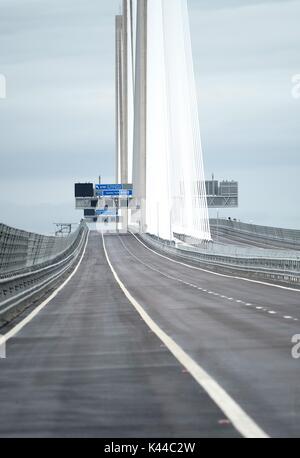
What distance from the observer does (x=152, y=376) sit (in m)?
13.0

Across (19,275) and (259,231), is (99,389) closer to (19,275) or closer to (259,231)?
(19,275)

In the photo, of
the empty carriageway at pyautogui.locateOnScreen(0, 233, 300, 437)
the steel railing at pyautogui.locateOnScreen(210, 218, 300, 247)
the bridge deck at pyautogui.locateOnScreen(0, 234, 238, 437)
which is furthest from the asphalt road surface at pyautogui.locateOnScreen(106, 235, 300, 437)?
the steel railing at pyautogui.locateOnScreen(210, 218, 300, 247)

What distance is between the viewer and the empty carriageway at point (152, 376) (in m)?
9.49

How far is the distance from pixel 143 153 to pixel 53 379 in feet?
446

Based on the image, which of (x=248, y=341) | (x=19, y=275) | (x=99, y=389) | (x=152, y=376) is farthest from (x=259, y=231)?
(x=99, y=389)

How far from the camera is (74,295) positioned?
132 feet

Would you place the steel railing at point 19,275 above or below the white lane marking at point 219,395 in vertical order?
above

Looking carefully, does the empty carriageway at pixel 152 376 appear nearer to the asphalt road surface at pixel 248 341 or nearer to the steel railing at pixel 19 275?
the asphalt road surface at pixel 248 341

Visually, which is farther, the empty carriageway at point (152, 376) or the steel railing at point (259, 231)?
the steel railing at point (259, 231)

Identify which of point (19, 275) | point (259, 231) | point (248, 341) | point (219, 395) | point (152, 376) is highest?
point (259, 231)

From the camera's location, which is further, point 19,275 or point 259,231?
point 259,231

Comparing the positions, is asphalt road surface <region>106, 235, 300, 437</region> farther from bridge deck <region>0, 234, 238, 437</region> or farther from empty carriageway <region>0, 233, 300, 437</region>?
bridge deck <region>0, 234, 238, 437</region>

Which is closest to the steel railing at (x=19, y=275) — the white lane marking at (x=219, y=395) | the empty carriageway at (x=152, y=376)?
the empty carriageway at (x=152, y=376)
